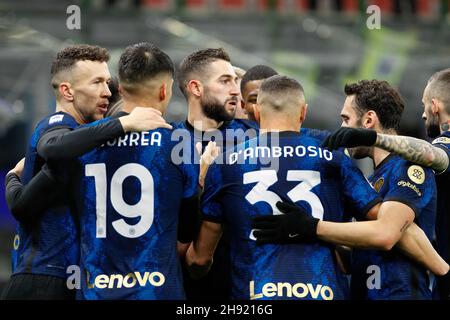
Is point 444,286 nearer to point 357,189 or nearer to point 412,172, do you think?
point 412,172

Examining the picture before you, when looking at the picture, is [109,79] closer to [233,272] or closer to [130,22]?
[233,272]

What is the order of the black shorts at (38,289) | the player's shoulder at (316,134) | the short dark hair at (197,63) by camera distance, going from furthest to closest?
the short dark hair at (197,63), the black shorts at (38,289), the player's shoulder at (316,134)

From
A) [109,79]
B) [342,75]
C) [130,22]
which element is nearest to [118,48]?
[130,22]

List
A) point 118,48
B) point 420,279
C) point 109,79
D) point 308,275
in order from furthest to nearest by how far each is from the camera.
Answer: point 118,48, point 109,79, point 420,279, point 308,275

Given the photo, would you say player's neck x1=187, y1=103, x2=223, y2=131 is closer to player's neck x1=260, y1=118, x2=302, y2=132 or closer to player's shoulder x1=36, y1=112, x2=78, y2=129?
player's shoulder x1=36, y1=112, x2=78, y2=129

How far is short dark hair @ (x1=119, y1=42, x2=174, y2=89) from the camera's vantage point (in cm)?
599

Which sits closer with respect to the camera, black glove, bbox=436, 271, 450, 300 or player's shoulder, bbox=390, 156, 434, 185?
player's shoulder, bbox=390, 156, 434, 185

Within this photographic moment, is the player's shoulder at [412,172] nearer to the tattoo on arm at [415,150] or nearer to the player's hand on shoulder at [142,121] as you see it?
the tattoo on arm at [415,150]

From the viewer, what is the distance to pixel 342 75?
1717 centimetres

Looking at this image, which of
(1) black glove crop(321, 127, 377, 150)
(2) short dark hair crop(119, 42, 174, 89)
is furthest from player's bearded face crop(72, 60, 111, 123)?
(1) black glove crop(321, 127, 377, 150)

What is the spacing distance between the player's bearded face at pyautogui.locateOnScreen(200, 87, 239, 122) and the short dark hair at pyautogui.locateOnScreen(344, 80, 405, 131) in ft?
3.64

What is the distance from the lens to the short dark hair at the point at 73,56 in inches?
268

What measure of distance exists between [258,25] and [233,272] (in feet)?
38.8

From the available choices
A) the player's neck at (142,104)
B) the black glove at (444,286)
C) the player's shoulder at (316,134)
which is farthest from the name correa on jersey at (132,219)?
the black glove at (444,286)
